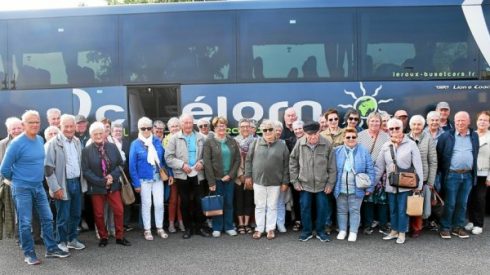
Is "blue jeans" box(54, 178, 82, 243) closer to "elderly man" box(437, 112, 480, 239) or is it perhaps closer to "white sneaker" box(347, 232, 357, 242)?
"white sneaker" box(347, 232, 357, 242)

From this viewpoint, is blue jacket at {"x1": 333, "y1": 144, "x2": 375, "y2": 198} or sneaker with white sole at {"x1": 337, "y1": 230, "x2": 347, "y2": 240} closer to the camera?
blue jacket at {"x1": 333, "y1": 144, "x2": 375, "y2": 198}

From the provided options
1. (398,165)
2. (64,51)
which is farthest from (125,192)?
(398,165)

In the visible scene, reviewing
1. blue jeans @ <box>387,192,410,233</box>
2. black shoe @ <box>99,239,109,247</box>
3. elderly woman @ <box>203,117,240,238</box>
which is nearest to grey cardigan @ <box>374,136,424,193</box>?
blue jeans @ <box>387,192,410,233</box>

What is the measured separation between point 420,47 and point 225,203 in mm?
4125

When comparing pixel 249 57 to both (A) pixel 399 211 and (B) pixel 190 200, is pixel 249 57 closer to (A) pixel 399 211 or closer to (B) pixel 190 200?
(B) pixel 190 200

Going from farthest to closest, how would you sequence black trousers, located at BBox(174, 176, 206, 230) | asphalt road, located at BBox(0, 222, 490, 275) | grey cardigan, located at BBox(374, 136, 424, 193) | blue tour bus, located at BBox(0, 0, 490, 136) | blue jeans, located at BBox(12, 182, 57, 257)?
blue tour bus, located at BBox(0, 0, 490, 136), black trousers, located at BBox(174, 176, 206, 230), grey cardigan, located at BBox(374, 136, 424, 193), blue jeans, located at BBox(12, 182, 57, 257), asphalt road, located at BBox(0, 222, 490, 275)

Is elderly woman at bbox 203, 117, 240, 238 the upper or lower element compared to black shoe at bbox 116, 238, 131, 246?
upper

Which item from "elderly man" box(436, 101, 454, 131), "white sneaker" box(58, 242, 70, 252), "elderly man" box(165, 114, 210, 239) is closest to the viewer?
"white sneaker" box(58, 242, 70, 252)

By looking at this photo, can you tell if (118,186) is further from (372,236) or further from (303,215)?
(372,236)

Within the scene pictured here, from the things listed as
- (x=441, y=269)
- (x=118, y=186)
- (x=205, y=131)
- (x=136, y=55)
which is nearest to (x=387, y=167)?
(x=441, y=269)

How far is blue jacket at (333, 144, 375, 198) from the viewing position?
18.6 feet

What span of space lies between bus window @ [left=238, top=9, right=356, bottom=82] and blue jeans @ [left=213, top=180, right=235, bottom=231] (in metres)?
1.88

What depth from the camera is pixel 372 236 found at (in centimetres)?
603

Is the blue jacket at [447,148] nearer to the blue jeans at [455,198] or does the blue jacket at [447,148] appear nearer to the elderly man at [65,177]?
the blue jeans at [455,198]
